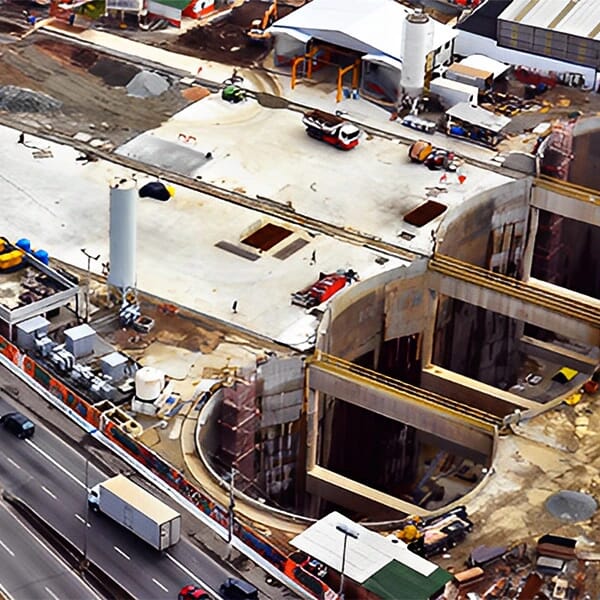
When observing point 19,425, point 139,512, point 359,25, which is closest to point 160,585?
point 139,512

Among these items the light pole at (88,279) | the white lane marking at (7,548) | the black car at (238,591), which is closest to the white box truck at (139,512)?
the black car at (238,591)

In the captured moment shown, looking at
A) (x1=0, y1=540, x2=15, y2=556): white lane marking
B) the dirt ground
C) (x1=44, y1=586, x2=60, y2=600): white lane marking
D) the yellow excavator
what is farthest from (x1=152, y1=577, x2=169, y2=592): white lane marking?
the yellow excavator

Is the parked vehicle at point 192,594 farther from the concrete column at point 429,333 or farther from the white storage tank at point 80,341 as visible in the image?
the concrete column at point 429,333

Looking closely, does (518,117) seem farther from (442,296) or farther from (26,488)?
(26,488)

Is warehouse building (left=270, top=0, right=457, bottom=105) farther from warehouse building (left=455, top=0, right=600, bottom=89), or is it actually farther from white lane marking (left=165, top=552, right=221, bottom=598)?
white lane marking (left=165, top=552, right=221, bottom=598)

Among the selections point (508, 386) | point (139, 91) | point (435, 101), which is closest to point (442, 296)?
point (508, 386)

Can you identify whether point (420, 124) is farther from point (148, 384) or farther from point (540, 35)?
point (148, 384)
